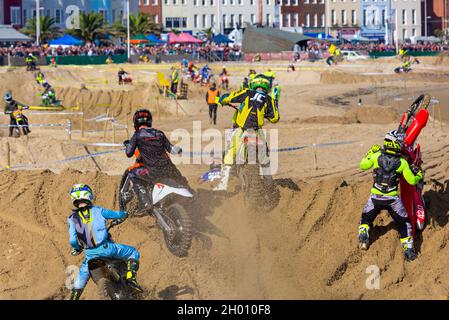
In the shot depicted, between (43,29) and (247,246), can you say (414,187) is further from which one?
(43,29)

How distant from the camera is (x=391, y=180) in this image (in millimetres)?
10000

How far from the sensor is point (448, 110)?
3388cm

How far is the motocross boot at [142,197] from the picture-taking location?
10484 mm

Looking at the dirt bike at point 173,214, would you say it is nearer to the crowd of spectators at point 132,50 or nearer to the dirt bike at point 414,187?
the dirt bike at point 414,187

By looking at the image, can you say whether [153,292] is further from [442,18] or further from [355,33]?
[442,18]

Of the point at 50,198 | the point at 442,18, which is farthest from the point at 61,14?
the point at 50,198

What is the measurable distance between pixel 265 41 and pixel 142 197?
2287 inches

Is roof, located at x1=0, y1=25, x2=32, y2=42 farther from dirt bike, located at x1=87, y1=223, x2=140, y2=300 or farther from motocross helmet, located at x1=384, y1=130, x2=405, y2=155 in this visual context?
dirt bike, located at x1=87, y1=223, x2=140, y2=300

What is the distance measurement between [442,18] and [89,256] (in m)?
101

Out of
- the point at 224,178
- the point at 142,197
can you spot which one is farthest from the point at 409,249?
the point at 142,197

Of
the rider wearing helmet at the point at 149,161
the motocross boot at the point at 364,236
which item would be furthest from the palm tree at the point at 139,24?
the motocross boot at the point at 364,236

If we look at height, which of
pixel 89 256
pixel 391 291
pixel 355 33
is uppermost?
pixel 355 33

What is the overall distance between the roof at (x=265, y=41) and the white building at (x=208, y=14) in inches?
850
